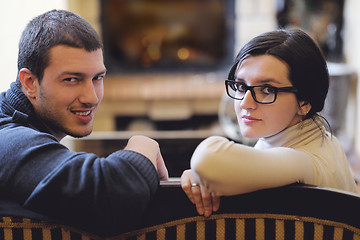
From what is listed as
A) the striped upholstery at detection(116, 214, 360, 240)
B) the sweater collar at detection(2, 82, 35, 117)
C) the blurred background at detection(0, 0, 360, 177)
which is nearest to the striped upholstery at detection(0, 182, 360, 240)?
the striped upholstery at detection(116, 214, 360, 240)

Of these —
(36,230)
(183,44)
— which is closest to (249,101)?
(36,230)

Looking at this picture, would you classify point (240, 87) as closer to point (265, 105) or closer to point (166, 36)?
point (265, 105)

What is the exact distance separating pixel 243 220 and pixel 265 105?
0.24m

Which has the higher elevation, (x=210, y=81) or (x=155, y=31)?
(x=155, y=31)

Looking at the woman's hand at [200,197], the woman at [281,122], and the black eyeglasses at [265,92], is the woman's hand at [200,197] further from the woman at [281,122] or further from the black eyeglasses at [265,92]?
the black eyeglasses at [265,92]

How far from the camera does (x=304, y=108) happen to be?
84 cm

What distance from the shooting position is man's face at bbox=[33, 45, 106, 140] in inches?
33.6

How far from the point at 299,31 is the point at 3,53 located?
201 cm

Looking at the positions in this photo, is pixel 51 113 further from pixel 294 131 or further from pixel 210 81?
pixel 210 81

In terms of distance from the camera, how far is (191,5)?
3605 millimetres

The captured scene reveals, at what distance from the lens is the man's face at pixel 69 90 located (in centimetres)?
85

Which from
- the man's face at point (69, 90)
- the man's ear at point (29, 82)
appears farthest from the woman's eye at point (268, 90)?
the man's ear at point (29, 82)

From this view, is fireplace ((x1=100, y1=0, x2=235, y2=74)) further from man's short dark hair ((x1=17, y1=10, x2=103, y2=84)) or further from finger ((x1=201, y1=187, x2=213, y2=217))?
finger ((x1=201, y1=187, x2=213, y2=217))

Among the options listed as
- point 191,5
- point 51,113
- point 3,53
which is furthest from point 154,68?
point 51,113
